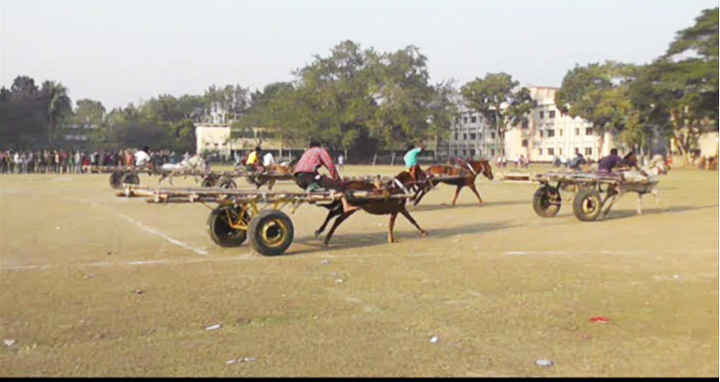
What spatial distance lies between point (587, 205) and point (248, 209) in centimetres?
817

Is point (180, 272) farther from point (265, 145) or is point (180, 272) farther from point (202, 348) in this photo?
point (265, 145)

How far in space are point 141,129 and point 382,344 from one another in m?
91.3

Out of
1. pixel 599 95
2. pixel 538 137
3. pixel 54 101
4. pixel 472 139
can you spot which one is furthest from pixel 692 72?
pixel 472 139

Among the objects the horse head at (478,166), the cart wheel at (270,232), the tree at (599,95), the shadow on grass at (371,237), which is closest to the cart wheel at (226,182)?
the horse head at (478,166)

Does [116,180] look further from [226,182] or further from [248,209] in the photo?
[248,209]

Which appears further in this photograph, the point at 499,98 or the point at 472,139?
the point at 472,139

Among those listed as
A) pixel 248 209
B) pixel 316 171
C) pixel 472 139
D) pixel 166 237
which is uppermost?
pixel 472 139

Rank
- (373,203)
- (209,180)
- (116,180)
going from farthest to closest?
(116,180)
(209,180)
(373,203)

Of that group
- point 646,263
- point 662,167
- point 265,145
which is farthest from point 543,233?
point 265,145

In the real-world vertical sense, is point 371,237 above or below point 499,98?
below

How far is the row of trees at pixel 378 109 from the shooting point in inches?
2911

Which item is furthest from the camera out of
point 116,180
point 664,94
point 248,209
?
point 664,94

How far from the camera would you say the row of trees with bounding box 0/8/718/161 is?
73.9 m

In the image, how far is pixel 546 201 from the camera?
17.0 m
